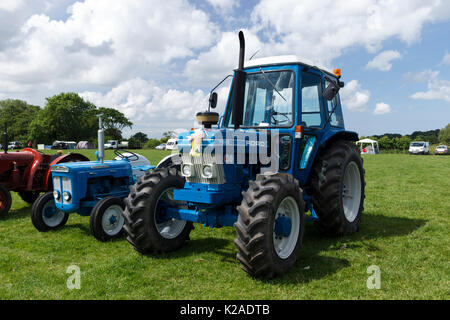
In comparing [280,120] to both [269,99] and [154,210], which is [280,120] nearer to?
[269,99]

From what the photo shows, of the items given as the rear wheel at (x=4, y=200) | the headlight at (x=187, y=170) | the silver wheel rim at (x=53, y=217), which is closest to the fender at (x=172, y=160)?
the headlight at (x=187, y=170)

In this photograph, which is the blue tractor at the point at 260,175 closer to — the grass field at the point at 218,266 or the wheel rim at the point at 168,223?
the wheel rim at the point at 168,223

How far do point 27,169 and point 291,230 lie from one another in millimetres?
6763

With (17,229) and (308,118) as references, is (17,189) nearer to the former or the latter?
(17,229)

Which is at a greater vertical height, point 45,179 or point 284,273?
point 45,179

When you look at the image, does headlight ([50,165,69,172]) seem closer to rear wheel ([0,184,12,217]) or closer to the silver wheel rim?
the silver wheel rim

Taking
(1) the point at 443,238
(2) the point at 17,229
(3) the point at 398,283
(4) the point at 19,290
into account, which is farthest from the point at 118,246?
(1) the point at 443,238

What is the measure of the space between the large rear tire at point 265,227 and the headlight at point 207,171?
25.0 inches

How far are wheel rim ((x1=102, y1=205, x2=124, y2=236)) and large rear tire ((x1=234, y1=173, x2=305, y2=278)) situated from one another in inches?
113

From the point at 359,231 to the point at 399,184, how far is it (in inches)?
295

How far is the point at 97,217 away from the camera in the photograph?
569cm

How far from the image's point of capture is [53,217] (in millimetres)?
6766

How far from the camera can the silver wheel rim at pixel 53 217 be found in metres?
6.58

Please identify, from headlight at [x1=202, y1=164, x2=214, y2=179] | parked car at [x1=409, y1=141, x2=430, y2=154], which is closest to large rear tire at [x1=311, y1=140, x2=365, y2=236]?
headlight at [x1=202, y1=164, x2=214, y2=179]
